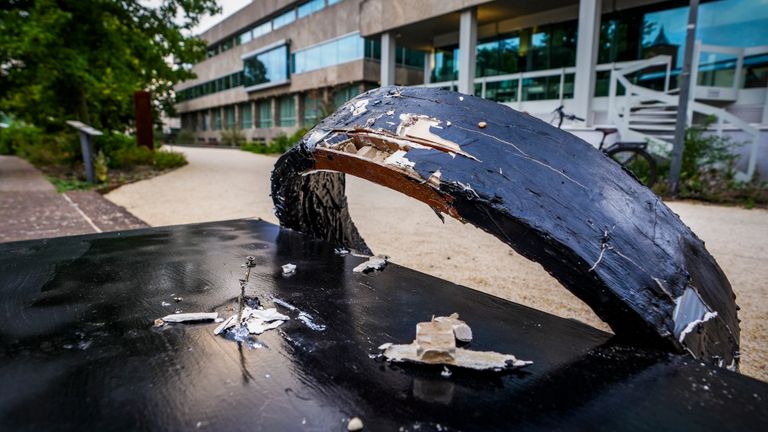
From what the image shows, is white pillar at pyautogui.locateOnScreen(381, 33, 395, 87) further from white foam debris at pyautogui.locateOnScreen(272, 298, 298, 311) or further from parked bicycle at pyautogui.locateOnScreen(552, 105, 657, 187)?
white foam debris at pyautogui.locateOnScreen(272, 298, 298, 311)

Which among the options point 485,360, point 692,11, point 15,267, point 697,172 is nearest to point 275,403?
point 485,360

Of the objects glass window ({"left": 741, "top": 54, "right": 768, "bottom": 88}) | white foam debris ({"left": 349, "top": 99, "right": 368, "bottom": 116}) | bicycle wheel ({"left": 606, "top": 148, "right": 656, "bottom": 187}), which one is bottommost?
bicycle wheel ({"left": 606, "top": 148, "right": 656, "bottom": 187})

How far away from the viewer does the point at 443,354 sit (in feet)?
2.28

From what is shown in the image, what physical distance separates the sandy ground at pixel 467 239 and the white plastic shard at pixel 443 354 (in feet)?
5.72

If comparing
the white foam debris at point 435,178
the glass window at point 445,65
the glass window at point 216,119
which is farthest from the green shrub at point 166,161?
the glass window at point 216,119

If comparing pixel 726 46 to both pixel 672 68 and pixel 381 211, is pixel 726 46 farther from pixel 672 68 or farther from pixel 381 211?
pixel 381 211

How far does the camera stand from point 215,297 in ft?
3.31

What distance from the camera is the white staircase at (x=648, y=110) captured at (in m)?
8.98

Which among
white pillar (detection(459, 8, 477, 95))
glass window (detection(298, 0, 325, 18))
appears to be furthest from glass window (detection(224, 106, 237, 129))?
white pillar (detection(459, 8, 477, 95))

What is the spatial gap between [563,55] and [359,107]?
42.8 ft

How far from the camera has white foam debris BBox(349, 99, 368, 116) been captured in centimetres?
112

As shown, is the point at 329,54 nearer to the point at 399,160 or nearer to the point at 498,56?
the point at 498,56

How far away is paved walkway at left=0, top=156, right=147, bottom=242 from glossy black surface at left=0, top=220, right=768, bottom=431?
3.87 meters

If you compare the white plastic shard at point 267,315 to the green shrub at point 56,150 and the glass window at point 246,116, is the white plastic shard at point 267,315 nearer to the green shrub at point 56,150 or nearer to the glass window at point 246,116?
the green shrub at point 56,150
